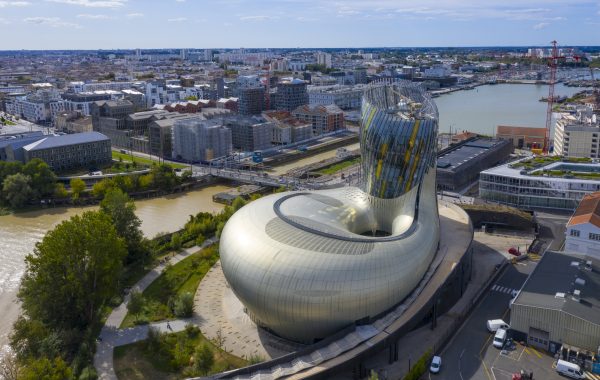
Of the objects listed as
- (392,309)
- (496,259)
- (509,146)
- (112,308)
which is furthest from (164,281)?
(509,146)

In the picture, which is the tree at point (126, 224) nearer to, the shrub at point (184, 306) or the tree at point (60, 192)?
the shrub at point (184, 306)

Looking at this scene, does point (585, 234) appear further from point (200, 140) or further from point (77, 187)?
point (200, 140)

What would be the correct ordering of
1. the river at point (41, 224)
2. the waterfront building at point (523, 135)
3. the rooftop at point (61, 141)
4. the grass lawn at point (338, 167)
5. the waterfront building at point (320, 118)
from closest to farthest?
1. the river at point (41, 224)
2. the rooftop at point (61, 141)
3. the grass lawn at point (338, 167)
4. the waterfront building at point (523, 135)
5. the waterfront building at point (320, 118)


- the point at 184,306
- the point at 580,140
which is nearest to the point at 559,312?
the point at 184,306

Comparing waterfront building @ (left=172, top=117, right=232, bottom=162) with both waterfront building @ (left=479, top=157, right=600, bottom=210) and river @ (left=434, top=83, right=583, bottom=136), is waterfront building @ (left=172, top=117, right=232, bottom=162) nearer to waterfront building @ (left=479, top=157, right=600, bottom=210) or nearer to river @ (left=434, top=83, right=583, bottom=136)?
waterfront building @ (left=479, top=157, right=600, bottom=210)

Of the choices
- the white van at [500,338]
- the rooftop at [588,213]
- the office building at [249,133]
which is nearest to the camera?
the white van at [500,338]

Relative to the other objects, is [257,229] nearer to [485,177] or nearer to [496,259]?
[496,259]

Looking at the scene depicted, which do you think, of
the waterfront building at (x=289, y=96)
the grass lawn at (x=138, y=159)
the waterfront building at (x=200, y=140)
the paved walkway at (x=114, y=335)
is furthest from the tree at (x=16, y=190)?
the waterfront building at (x=289, y=96)
